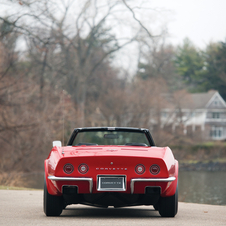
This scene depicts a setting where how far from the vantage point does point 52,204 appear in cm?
642

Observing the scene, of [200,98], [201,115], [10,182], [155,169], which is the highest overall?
[200,98]

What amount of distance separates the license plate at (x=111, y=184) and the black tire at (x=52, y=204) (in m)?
0.81

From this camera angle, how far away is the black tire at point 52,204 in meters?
6.34

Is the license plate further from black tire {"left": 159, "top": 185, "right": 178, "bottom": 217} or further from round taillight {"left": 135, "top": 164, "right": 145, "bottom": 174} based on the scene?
black tire {"left": 159, "top": 185, "right": 178, "bottom": 217}

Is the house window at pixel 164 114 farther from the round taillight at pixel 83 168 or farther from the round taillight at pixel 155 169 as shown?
the round taillight at pixel 83 168

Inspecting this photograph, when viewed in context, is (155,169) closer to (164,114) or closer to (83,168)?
(83,168)

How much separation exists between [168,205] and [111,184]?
103cm

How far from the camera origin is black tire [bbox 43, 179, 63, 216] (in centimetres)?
634

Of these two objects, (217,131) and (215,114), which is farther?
(215,114)

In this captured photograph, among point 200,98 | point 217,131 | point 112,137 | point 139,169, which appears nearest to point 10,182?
point 112,137

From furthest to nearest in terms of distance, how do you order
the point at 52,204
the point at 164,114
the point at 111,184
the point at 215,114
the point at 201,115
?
the point at 215,114 → the point at 201,115 → the point at 164,114 → the point at 52,204 → the point at 111,184

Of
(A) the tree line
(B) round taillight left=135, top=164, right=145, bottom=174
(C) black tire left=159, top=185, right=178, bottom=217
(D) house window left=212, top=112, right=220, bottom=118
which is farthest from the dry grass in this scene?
(D) house window left=212, top=112, right=220, bottom=118

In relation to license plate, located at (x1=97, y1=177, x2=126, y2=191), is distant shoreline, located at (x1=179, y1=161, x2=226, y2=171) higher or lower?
lower

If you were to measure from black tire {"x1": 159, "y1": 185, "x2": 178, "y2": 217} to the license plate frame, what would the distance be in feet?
2.55
